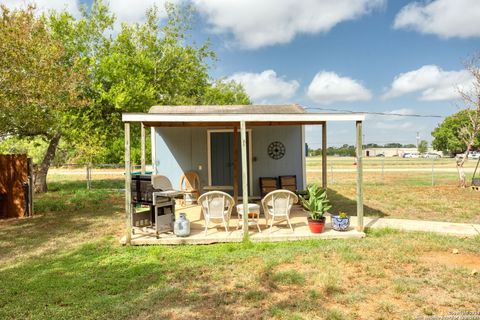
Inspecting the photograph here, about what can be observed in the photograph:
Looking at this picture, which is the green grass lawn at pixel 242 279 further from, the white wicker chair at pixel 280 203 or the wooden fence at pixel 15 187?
the wooden fence at pixel 15 187

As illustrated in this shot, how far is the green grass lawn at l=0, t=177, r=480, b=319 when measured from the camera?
3.65 m

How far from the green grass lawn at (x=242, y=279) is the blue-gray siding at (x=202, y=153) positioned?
390 cm

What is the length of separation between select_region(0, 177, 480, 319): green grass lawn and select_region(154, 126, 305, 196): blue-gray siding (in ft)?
12.8

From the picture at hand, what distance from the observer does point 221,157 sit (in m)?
10.5

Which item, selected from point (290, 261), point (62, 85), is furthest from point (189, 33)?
point (290, 261)

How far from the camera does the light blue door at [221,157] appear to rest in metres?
10.5

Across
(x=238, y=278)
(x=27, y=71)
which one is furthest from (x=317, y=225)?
(x=27, y=71)

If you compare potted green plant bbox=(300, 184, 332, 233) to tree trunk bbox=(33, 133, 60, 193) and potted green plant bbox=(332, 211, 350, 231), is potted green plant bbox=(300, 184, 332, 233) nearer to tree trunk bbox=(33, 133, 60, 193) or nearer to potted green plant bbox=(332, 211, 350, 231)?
potted green plant bbox=(332, 211, 350, 231)

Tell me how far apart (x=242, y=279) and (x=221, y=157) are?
6.29 m

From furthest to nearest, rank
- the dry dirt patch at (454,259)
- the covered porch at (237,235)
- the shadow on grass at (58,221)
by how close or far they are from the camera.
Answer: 1. the shadow on grass at (58,221)
2. the covered porch at (237,235)
3. the dry dirt patch at (454,259)

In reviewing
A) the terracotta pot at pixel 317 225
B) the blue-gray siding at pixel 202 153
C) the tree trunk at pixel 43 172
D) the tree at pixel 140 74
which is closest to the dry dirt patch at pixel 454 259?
the terracotta pot at pixel 317 225

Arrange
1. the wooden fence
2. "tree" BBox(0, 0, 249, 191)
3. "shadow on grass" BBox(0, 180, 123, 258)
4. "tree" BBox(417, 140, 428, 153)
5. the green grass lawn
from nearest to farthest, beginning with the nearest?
the green grass lawn, "shadow on grass" BBox(0, 180, 123, 258), "tree" BBox(0, 0, 249, 191), the wooden fence, "tree" BBox(417, 140, 428, 153)

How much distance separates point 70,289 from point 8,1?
8.28 meters

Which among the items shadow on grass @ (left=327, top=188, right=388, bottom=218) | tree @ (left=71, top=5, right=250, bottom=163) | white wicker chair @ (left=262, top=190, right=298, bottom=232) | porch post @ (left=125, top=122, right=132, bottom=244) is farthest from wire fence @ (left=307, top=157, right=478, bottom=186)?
porch post @ (left=125, top=122, right=132, bottom=244)
